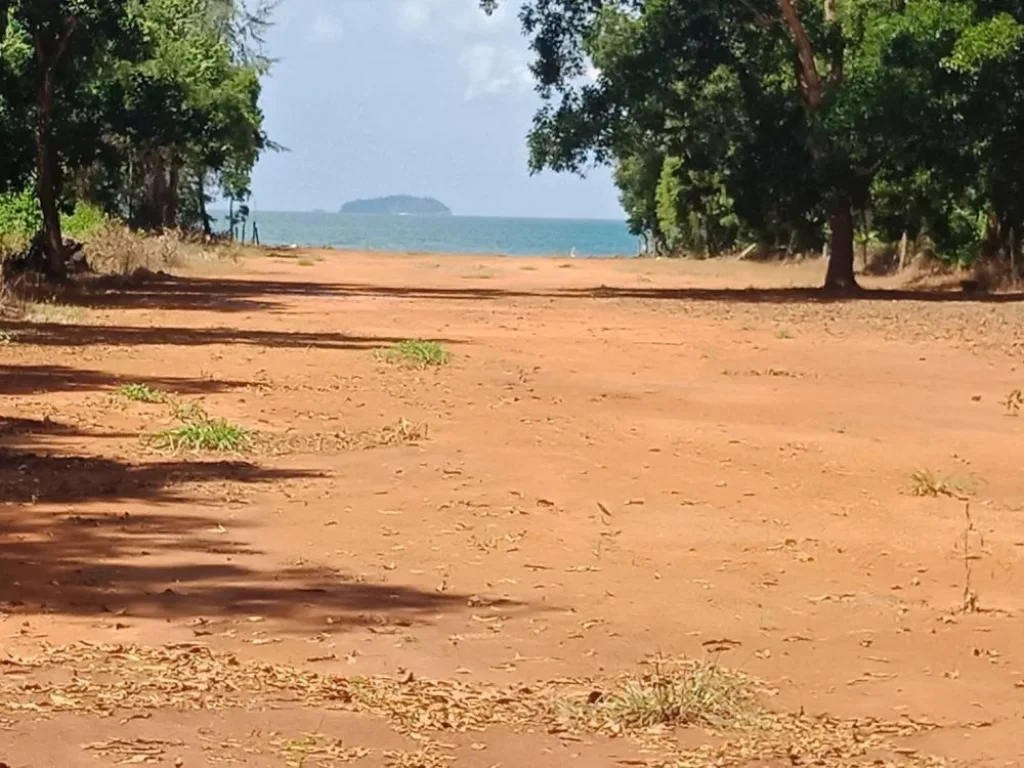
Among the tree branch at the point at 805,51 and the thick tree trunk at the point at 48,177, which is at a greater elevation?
the tree branch at the point at 805,51

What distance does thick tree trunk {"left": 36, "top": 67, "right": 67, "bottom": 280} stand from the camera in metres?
33.3

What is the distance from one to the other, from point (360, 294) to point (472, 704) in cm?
3377

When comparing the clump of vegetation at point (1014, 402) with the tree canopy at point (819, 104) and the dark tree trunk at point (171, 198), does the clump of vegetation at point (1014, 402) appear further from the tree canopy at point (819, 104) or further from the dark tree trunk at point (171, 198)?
the dark tree trunk at point (171, 198)

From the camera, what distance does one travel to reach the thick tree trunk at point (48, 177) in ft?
109

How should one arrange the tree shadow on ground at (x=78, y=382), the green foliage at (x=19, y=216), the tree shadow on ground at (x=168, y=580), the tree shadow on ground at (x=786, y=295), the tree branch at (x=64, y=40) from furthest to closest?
1. the green foliage at (x=19, y=216)
2. the tree shadow on ground at (x=786, y=295)
3. the tree branch at (x=64, y=40)
4. the tree shadow on ground at (x=78, y=382)
5. the tree shadow on ground at (x=168, y=580)

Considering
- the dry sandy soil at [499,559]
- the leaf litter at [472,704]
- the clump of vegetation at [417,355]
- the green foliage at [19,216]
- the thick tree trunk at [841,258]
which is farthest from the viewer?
the thick tree trunk at [841,258]

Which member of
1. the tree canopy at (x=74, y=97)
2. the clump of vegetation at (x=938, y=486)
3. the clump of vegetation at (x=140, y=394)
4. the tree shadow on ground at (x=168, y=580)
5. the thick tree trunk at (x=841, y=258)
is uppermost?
the tree canopy at (x=74, y=97)

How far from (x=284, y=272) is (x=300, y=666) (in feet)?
147

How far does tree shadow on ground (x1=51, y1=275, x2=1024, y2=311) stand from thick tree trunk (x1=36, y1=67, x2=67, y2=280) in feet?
3.12

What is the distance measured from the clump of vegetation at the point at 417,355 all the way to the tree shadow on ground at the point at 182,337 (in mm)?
1507

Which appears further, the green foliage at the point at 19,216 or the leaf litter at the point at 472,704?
the green foliage at the point at 19,216

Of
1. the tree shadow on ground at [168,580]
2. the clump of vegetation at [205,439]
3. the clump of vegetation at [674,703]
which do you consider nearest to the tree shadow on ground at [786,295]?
the clump of vegetation at [205,439]

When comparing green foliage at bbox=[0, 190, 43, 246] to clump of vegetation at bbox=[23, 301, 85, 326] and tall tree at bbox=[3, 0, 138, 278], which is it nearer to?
tall tree at bbox=[3, 0, 138, 278]

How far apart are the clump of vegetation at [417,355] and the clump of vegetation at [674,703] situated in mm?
14272
